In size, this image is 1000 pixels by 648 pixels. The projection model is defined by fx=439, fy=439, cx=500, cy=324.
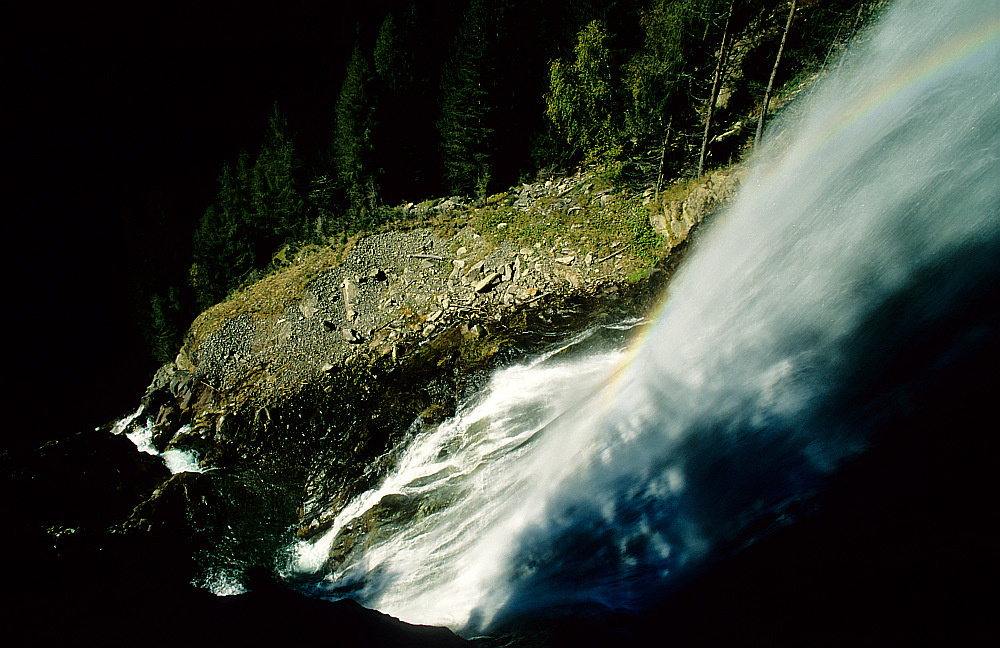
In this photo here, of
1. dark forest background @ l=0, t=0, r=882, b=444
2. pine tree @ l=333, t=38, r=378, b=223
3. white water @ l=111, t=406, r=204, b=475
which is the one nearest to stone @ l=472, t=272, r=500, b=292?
dark forest background @ l=0, t=0, r=882, b=444

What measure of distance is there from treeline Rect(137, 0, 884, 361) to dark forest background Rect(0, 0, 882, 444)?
77mm

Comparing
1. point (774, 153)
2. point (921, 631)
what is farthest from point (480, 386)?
point (774, 153)

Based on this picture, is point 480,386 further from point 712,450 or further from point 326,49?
point 326,49

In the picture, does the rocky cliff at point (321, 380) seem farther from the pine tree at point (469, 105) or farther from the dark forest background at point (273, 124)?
the dark forest background at point (273, 124)

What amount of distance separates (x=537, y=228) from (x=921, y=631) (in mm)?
13219

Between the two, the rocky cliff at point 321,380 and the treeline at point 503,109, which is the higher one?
the treeline at point 503,109

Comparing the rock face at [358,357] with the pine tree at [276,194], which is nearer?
the rock face at [358,357]

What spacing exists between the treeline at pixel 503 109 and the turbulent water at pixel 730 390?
3.75 meters

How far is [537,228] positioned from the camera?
1582 centimetres

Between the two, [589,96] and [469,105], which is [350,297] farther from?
[589,96]

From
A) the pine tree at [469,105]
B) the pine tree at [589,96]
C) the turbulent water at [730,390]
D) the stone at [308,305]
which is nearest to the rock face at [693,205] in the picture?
the turbulent water at [730,390]

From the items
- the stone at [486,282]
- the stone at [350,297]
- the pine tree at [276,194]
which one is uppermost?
the pine tree at [276,194]

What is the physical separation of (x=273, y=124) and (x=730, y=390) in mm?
20686

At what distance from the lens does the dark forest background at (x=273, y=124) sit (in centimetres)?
1484
